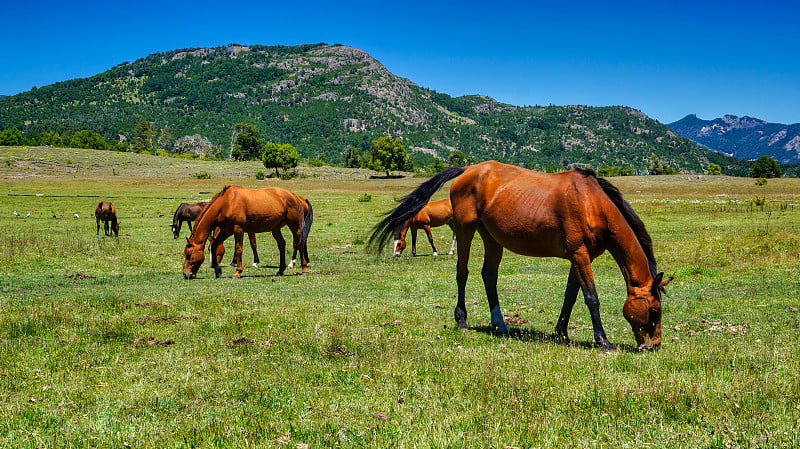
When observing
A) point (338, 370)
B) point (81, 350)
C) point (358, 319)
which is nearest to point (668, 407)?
point (338, 370)

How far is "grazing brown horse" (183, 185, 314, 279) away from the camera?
55.8 ft

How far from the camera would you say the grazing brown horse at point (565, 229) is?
755cm

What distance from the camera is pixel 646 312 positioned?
739 cm

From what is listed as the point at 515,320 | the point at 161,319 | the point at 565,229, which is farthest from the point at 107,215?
the point at 565,229

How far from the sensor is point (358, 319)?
9328mm

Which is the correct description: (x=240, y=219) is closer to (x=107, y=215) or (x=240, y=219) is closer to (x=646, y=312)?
(x=646, y=312)

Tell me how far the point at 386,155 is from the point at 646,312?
13196 cm

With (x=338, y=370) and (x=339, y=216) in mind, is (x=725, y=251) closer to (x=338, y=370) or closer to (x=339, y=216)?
(x=338, y=370)

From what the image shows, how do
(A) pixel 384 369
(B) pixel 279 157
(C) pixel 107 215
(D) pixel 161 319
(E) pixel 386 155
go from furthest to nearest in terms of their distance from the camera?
(E) pixel 386 155 → (B) pixel 279 157 → (C) pixel 107 215 → (D) pixel 161 319 → (A) pixel 384 369

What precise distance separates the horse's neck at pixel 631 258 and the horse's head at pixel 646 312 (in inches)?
5.7

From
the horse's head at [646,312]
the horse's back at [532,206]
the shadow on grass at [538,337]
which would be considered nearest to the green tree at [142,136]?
the horse's back at [532,206]

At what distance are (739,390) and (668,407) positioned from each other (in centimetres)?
100

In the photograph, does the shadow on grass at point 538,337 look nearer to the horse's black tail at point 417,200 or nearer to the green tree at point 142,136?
the horse's black tail at point 417,200

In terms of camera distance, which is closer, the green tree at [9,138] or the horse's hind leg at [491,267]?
the horse's hind leg at [491,267]
